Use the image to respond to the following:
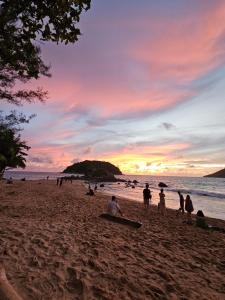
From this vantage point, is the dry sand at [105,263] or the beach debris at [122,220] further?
the beach debris at [122,220]

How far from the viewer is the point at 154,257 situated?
10.3 meters

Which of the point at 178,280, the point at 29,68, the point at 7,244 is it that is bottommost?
the point at 178,280

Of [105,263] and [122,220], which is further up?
[122,220]

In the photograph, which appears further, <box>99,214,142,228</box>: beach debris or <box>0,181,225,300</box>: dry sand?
<box>99,214,142,228</box>: beach debris

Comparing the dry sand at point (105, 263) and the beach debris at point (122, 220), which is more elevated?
the beach debris at point (122, 220)

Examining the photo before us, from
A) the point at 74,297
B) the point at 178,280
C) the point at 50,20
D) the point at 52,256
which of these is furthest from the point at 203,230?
the point at 50,20

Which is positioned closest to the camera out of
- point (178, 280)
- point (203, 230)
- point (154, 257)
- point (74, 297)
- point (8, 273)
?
point (74, 297)

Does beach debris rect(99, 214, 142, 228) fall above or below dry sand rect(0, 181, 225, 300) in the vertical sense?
above

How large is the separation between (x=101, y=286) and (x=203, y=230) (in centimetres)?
1226

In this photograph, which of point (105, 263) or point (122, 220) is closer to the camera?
point (105, 263)

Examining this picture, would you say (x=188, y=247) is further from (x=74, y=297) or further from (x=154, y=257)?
(x=74, y=297)

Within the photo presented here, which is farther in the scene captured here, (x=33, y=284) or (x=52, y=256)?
(x=52, y=256)

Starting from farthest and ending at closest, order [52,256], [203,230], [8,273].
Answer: [203,230]
[52,256]
[8,273]

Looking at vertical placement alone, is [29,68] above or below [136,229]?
above
